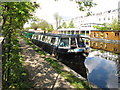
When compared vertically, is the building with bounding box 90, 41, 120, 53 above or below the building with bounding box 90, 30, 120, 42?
below

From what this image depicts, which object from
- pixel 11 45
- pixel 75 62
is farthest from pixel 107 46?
pixel 11 45

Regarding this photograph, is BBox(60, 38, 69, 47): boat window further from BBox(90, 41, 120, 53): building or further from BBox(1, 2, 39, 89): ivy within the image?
BBox(90, 41, 120, 53): building

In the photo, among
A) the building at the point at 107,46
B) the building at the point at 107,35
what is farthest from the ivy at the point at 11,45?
the building at the point at 107,35

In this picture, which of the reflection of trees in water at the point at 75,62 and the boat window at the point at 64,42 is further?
the boat window at the point at 64,42

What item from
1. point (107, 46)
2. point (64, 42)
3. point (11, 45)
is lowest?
point (107, 46)

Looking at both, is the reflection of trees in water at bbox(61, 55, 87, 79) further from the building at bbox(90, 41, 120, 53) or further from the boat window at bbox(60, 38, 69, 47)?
the building at bbox(90, 41, 120, 53)

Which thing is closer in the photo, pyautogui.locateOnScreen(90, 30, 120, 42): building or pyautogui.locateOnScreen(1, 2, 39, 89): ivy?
pyautogui.locateOnScreen(1, 2, 39, 89): ivy

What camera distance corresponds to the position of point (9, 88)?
433cm

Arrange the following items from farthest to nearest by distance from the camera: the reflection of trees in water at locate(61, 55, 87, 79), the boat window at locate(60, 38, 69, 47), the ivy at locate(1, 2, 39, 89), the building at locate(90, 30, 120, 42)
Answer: the building at locate(90, 30, 120, 42), the boat window at locate(60, 38, 69, 47), the reflection of trees in water at locate(61, 55, 87, 79), the ivy at locate(1, 2, 39, 89)

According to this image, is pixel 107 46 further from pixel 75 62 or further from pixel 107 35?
pixel 75 62

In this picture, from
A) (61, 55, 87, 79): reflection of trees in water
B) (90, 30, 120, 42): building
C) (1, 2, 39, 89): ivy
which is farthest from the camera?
(90, 30, 120, 42): building

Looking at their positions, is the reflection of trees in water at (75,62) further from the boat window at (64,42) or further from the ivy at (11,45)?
the ivy at (11,45)

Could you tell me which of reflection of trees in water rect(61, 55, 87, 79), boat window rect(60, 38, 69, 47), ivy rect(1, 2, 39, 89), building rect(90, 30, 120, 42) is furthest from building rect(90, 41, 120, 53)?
ivy rect(1, 2, 39, 89)

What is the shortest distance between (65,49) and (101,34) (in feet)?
46.2
